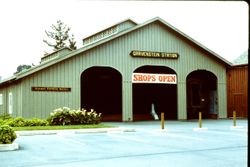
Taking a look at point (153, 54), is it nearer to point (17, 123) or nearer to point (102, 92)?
point (102, 92)

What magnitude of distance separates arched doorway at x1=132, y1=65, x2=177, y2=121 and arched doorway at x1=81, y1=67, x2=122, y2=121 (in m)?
1.76

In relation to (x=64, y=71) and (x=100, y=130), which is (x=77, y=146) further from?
(x=64, y=71)

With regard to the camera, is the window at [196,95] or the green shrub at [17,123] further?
the window at [196,95]

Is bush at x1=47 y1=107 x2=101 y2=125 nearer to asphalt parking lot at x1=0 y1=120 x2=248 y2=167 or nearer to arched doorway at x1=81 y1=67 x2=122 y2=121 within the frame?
asphalt parking lot at x1=0 y1=120 x2=248 y2=167

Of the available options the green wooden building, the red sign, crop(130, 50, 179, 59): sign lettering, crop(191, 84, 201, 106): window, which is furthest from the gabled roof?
crop(191, 84, 201, 106): window

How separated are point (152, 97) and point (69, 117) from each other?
12.6 meters

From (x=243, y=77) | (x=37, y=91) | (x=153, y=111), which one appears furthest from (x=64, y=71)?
(x=243, y=77)

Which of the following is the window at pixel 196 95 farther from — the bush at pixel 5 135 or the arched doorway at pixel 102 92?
the bush at pixel 5 135

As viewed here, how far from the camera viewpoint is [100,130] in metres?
20.0

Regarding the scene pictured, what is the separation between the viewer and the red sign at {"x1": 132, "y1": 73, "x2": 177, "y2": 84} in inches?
1145

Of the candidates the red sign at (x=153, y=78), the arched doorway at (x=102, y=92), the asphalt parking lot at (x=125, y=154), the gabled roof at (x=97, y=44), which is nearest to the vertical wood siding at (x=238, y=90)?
the gabled roof at (x=97, y=44)

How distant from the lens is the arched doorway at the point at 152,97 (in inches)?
1331

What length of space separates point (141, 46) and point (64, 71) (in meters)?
6.15

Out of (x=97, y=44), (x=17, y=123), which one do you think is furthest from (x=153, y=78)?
(x=17, y=123)
